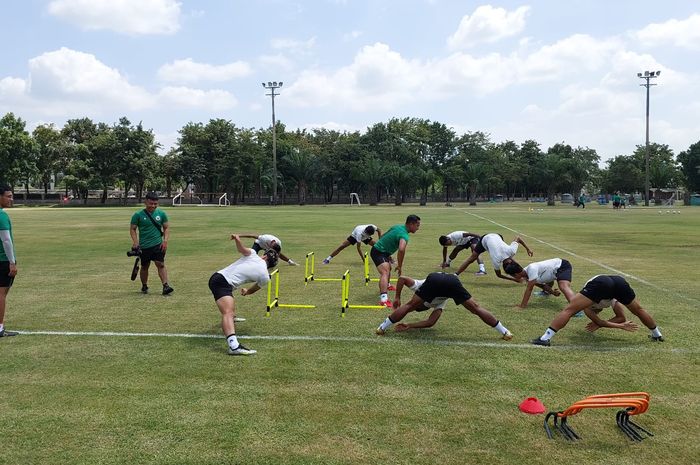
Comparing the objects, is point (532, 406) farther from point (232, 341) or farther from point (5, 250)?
point (5, 250)

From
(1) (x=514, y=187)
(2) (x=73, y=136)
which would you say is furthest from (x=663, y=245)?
(1) (x=514, y=187)

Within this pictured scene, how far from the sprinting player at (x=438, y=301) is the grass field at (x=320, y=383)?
192 mm

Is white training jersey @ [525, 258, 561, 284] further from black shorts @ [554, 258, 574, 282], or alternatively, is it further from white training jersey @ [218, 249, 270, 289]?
white training jersey @ [218, 249, 270, 289]

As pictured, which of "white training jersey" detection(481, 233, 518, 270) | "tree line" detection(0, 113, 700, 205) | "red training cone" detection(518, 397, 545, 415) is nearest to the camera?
"red training cone" detection(518, 397, 545, 415)

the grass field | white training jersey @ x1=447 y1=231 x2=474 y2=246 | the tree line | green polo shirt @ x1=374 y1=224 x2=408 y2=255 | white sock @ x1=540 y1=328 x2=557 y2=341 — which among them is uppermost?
the tree line

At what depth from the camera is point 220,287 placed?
7.64 m

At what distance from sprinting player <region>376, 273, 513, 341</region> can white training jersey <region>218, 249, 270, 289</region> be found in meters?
2.05

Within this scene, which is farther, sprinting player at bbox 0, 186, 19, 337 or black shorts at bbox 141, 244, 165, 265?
black shorts at bbox 141, 244, 165, 265

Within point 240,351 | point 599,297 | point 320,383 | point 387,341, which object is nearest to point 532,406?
point 320,383

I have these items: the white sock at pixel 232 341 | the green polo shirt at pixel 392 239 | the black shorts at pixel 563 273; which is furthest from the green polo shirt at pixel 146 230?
the black shorts at pixel 563 273

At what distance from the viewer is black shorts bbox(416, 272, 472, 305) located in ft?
25.1

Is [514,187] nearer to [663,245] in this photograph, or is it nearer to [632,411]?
[663,245]

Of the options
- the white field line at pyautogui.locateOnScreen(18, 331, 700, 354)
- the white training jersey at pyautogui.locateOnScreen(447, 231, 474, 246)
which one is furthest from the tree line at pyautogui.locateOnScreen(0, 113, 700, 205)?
the white field line at pyautogui.locateOnScreen(18, 331, 700, 354)

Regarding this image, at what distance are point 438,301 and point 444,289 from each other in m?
0.51
